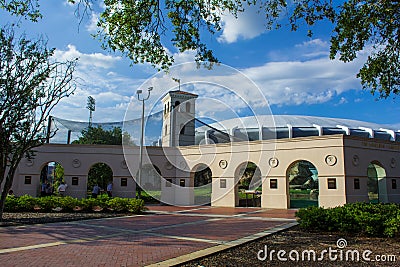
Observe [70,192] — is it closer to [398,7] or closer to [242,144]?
[242,144]

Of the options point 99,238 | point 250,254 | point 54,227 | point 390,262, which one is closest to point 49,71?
point 54,227

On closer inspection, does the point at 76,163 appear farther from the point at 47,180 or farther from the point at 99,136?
the point at 99,136

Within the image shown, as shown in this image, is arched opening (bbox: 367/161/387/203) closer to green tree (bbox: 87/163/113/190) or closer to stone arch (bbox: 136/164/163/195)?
stone arch (bbox: 136/164/163/195)

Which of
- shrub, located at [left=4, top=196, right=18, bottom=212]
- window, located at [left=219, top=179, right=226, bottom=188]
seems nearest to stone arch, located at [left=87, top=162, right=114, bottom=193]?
window, located at [left=219, top=179, right=226, bottom=188]

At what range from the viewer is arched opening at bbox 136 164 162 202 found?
25922 millimetres

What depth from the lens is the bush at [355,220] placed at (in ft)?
31.3

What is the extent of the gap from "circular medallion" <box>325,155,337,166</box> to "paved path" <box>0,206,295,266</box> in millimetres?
7478

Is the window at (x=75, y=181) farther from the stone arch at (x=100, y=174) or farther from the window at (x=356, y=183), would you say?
the window at (x=356, y=183)

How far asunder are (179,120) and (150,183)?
7.55 meters

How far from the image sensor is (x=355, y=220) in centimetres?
1014

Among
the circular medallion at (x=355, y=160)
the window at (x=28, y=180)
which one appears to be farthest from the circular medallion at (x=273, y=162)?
the window at (x=28, y=180)

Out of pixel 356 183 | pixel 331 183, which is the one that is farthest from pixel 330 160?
pixel 356 183

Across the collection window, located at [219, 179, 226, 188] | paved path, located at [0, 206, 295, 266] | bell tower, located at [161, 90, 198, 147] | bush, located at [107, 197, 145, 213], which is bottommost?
paved path, located at [0, 206, 295, 266]

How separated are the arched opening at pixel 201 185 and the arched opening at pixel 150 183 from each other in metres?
2.86
